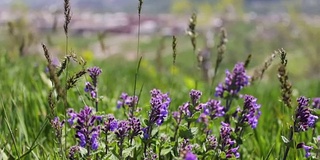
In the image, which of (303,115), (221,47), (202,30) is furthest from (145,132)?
(202,30)

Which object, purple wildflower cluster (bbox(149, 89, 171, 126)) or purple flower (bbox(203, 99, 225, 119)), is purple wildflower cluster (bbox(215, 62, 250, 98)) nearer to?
purple flower (bbox(203, 99, 225, 119))

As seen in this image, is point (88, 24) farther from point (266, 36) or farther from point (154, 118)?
point (154, 118)

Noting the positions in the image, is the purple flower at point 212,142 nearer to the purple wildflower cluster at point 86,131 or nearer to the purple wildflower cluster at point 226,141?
the purple wildflower cluster at point 226,141

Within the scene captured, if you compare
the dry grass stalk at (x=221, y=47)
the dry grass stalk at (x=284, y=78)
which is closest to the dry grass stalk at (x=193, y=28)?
the dry grass stalk at (x=221, y=47)

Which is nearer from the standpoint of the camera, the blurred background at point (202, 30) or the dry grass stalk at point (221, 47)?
the dry grass stalk at point (221, 47)

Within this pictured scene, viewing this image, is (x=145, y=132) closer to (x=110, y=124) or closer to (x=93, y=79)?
(x=110, y=124)

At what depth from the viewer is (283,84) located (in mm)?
1418

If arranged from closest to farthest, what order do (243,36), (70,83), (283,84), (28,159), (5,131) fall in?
(70,83) < (283,84) < (28,159) < (5,131) < (243,36)

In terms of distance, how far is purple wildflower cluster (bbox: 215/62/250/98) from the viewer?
6.66 feet

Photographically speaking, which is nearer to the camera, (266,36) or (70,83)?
(70,83)

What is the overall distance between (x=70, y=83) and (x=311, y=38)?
157ft

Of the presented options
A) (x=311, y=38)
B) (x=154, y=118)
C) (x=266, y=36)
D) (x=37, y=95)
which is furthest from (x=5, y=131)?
(x=266, y=36)

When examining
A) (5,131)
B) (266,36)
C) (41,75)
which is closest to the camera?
(5,131)

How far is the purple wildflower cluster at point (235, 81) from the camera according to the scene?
2031 millimetres
